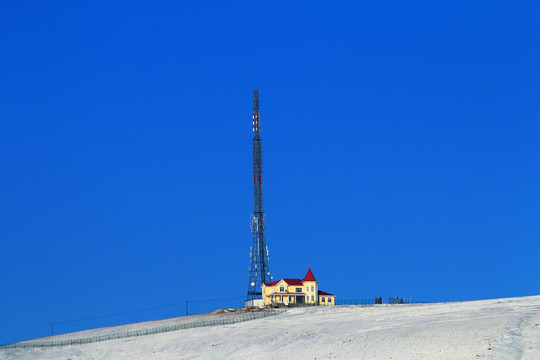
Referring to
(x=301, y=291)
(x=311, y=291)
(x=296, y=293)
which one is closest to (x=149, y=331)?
(x=296, y=293)

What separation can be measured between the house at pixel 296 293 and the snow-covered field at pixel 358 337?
11.4 meters

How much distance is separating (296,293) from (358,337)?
38.6m

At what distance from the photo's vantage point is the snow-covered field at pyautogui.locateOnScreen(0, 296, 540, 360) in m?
53.7

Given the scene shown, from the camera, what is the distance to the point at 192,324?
85.4 metres

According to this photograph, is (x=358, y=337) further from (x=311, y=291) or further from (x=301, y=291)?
(x=301, y=291)

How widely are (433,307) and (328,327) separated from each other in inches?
566

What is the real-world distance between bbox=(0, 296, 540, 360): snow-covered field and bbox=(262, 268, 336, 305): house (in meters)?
11.4

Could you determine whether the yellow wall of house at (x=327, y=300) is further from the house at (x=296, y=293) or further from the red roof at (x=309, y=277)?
the red roof at (x=309, y=277)

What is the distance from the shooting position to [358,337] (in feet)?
202

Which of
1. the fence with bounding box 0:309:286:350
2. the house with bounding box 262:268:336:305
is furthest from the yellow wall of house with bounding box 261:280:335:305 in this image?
the fence with bounding box 0:309:286:350

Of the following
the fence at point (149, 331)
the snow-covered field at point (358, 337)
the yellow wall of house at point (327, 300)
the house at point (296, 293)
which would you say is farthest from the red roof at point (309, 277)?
the fence at point (149, 331)

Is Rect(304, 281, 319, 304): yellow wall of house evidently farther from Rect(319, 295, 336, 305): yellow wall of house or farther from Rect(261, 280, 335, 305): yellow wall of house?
Rect(319, 295, 336, 305): yellow wall of house

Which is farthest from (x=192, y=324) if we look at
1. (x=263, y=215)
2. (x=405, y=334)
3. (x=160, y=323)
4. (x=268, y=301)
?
(x=405, y=334)

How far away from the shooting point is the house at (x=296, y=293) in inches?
3912
